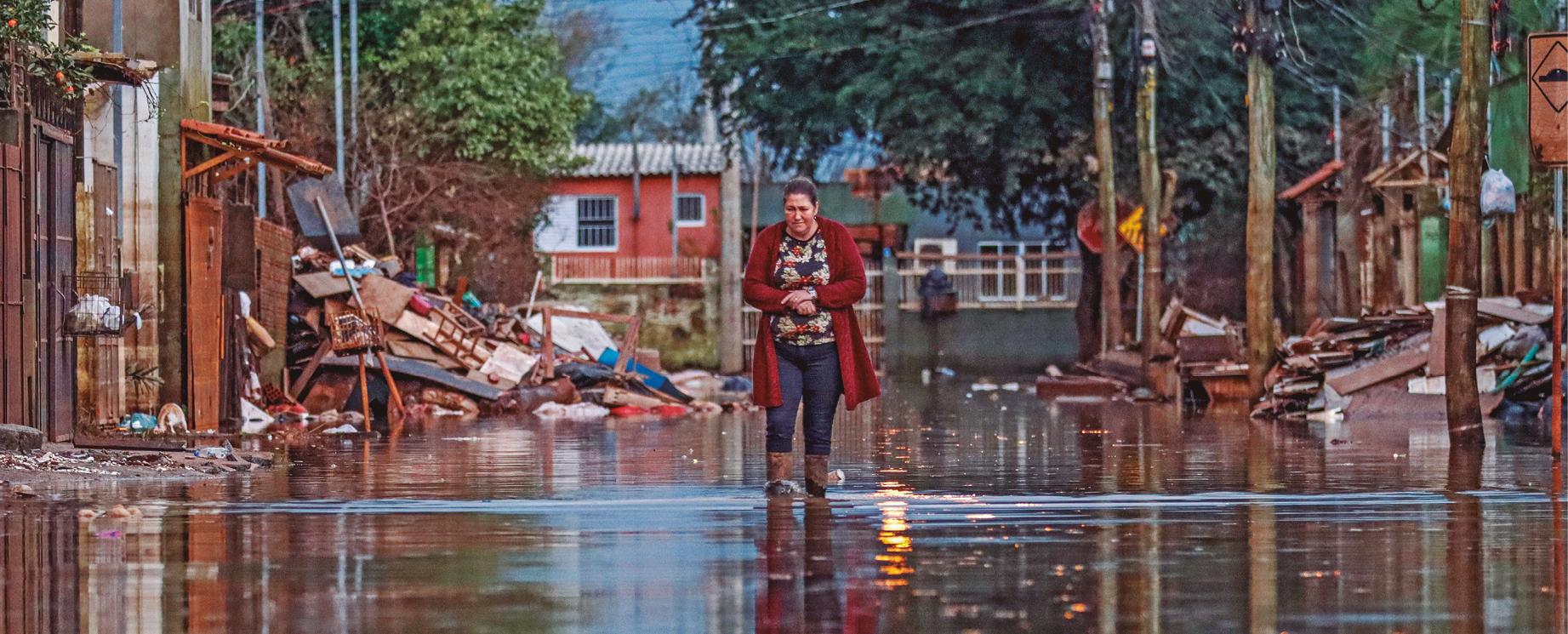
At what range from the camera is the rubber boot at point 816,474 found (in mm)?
12203

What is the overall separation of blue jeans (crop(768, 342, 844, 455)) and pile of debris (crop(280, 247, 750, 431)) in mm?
13553

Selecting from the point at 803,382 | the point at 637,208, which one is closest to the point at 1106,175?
the point at 637,208

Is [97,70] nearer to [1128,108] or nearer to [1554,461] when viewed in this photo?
[1554,461]

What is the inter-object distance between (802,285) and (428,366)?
56.0 feet

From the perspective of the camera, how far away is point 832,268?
12.0m

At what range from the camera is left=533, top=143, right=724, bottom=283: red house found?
57781 mm

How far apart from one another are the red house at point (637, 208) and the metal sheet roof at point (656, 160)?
0.02 metres

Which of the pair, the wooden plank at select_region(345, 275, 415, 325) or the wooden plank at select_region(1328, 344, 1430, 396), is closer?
the wooden plank at select_region(1328, 344, 1430, 396)

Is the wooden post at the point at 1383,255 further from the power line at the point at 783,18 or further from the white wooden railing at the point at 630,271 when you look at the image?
the white wooden railing at the point at 630,271

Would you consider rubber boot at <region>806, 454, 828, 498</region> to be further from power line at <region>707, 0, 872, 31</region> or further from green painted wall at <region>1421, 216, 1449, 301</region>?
power line at <region>707, 0, 872, 31</region>

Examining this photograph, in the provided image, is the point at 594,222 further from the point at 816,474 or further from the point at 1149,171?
the point at 816,474

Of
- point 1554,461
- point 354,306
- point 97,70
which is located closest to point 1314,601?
point 1554,461

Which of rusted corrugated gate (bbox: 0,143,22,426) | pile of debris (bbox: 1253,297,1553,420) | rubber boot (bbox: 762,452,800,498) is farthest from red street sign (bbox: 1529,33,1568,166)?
rusted corrugated gate (bbox: 0,143,22,426)

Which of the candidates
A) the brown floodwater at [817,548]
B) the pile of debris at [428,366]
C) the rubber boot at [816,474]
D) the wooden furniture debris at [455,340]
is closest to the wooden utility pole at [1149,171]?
the pile of debris at [428,366]
